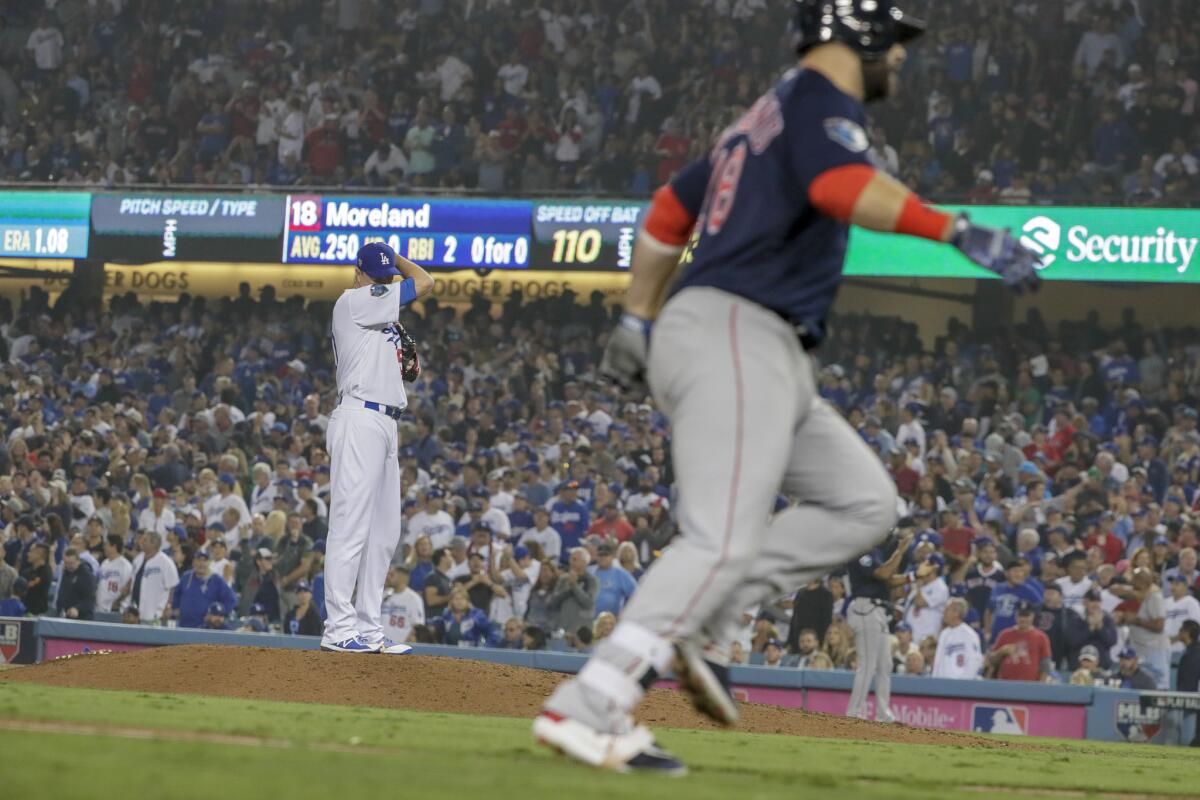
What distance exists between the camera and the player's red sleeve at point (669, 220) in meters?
4.51

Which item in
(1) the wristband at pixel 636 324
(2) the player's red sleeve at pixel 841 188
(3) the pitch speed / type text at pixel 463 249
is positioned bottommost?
(1) the wristband at pixel 636 324

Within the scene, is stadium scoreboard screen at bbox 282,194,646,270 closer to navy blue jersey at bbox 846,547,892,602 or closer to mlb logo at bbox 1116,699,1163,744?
navy blue jersey at bbox 846,547,892,602

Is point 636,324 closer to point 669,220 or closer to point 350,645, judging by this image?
point 669,220

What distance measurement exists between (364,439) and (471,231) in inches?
561

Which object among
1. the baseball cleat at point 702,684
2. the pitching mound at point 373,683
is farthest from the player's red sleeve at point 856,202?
the pitching mound at point 373,683

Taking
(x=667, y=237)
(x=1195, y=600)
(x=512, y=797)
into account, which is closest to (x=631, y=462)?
(x=1195, y=600)

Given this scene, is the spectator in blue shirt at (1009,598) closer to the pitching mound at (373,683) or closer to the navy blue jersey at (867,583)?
the navy blue jersey at (867,583)

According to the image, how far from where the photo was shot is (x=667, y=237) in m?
4.53

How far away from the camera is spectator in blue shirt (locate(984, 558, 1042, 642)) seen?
14102 mm

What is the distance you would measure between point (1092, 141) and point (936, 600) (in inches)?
383

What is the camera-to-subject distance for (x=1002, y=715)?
521 inches

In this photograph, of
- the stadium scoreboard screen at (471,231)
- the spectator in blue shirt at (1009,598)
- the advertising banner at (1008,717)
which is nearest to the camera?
the advertising banner at (1008,717)

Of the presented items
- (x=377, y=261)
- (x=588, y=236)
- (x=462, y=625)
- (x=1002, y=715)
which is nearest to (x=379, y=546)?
(x=377, y=261)

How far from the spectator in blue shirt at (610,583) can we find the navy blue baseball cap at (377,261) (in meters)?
6.16
